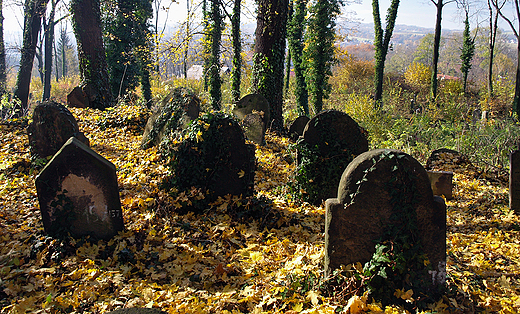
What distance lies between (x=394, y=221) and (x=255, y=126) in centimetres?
679

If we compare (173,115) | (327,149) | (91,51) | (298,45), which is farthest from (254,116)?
(298,45)

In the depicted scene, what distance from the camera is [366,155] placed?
300 centimetres

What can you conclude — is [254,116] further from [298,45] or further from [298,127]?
[298,45]

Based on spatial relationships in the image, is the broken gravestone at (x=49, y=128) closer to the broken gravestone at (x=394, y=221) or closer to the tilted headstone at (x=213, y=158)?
the tilted headstone at (x=213, y=158)

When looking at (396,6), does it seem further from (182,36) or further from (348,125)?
(348,125)

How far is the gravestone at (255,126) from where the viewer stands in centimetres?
937

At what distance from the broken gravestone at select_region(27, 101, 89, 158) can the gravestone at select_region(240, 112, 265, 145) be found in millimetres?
4402

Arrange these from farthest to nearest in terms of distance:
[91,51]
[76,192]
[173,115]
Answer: [91,51], [173,115], [76,192]

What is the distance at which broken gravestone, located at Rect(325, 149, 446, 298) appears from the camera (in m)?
2.86

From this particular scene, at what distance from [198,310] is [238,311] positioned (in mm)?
338

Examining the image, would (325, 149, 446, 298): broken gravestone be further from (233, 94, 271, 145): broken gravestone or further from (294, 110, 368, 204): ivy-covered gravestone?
(233, 94, 271, 145): broken gravestone

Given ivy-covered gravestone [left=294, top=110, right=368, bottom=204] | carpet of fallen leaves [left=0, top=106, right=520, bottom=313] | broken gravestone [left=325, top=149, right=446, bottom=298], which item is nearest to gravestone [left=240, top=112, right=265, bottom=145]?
carpet of fallen leaves [left=0, top=106, right=520, bottom=313]

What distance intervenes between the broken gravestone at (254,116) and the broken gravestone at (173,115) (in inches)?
82.8

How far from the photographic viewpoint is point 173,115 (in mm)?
7426
